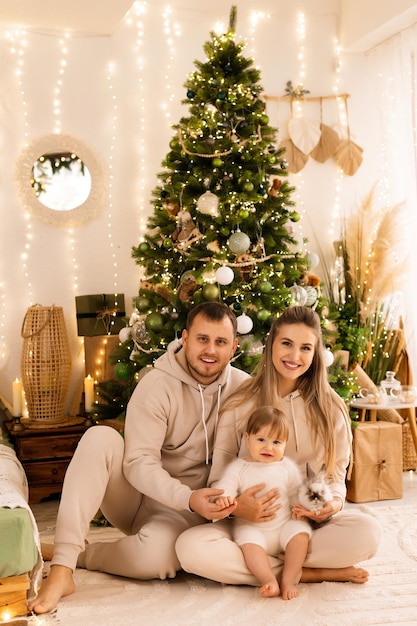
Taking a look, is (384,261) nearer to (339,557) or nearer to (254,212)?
(254,212)

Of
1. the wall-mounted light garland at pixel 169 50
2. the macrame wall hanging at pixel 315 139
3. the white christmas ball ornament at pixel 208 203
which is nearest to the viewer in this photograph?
the white christmas ball ornament at pixel 208 203

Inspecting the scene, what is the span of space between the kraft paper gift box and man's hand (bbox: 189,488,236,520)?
1.53 metres

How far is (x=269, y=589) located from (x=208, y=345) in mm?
819

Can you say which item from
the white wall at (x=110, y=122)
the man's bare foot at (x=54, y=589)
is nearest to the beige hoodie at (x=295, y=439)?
the man's bare foot at (x=54, y=589)

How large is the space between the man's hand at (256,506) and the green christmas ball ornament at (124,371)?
1353mm

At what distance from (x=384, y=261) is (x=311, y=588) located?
8.12ft

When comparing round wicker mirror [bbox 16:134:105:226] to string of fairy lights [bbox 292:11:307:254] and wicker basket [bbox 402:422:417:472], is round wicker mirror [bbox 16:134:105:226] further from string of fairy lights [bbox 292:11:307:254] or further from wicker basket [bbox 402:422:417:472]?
wicker basket [bbox 402:422:417:472]

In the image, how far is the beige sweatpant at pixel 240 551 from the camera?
2428 millimetres

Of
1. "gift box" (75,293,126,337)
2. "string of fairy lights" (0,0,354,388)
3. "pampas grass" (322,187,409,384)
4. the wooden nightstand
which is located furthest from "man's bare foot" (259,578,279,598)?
"string of fairy lights" (0,0,354,388)

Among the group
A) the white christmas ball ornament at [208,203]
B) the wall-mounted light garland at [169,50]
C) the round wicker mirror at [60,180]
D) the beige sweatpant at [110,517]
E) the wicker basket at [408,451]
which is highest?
the wall-mounted light garland at [169,50]

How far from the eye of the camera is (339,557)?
2516 mm

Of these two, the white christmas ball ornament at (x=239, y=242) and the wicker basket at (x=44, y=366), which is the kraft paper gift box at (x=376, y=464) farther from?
the wicker basket at (x=44, y=366)

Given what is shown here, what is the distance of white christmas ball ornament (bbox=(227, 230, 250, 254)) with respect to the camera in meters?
3.42

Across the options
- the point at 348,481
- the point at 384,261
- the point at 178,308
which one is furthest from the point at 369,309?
the point at 178,308
